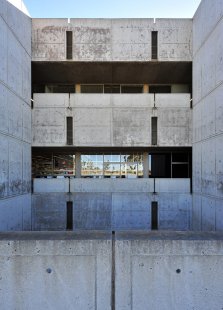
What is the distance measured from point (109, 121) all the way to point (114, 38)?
414 cm

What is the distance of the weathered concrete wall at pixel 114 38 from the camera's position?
1016cm

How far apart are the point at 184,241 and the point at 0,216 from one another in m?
6.64

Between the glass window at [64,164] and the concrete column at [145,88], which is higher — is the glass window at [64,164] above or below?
below

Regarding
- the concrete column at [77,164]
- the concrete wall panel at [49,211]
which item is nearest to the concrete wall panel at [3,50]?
the concrete column at [77,164]

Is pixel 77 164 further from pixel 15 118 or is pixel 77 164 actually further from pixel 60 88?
pixel 60 88

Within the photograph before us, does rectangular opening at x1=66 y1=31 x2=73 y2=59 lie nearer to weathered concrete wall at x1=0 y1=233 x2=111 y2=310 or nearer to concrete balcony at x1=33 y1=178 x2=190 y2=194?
concrete balcony at x1=33 y1=178 x2=190 y2=194

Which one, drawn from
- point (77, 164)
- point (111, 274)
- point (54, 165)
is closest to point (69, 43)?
point (77, 164)

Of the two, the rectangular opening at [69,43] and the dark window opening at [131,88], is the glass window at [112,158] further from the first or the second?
the rectangular opening at [69,43]

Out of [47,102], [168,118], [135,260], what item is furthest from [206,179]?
[47,102]

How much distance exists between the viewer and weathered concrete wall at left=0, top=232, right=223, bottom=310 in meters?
4.23

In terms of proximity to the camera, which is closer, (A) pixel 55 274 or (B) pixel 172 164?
(A) pixel 55 274

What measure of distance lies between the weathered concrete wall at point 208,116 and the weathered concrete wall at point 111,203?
3.06ft

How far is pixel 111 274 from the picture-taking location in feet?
13.9

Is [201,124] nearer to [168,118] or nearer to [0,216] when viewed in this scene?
[168,118]
